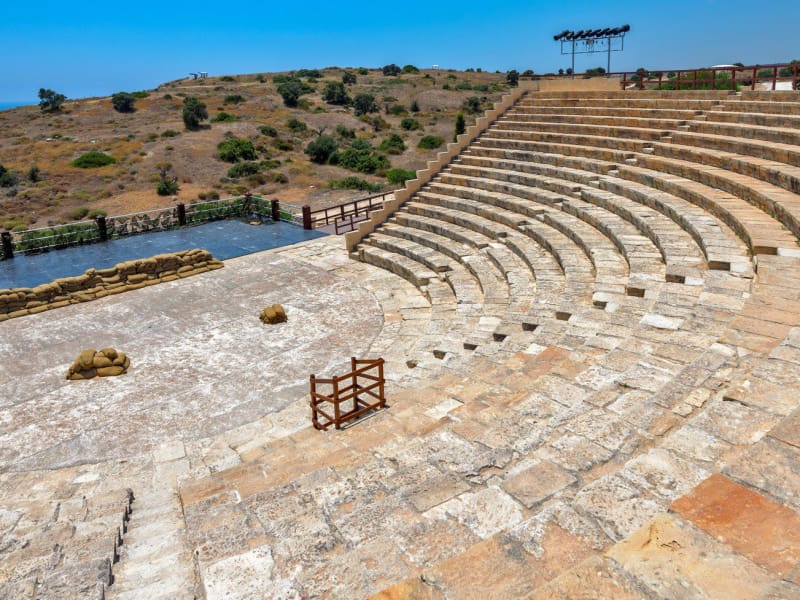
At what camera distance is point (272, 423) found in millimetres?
8531

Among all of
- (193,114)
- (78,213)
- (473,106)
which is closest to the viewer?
(78,213)

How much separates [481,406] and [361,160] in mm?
35173

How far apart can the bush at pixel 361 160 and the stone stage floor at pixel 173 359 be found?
2416 cm

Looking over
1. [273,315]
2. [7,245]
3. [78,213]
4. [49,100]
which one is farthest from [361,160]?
[49,100]

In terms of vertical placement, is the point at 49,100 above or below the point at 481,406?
above

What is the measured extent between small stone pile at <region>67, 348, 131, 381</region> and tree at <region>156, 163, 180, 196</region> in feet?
84.3

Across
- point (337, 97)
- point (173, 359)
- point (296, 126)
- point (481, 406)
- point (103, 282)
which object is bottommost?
point (173, 359)

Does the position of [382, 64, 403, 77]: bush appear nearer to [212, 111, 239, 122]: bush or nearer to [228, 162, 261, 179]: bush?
[212, 111, 239, 122]: bush

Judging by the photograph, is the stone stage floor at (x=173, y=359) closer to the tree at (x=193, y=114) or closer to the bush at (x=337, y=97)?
the tree at (x=193, y=114)

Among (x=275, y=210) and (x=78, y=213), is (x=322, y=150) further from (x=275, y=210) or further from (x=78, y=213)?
(x=275, y=210)

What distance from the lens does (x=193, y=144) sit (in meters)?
43.4

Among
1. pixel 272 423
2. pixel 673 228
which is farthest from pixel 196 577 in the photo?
pixel 673 228

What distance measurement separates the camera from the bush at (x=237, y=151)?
40.6m

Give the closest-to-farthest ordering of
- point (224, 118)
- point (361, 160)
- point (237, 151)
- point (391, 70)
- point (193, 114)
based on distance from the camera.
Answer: point (361, 160)
point (237, 151)
point (193, 114)
point (224, 118)
point (391, 70)
